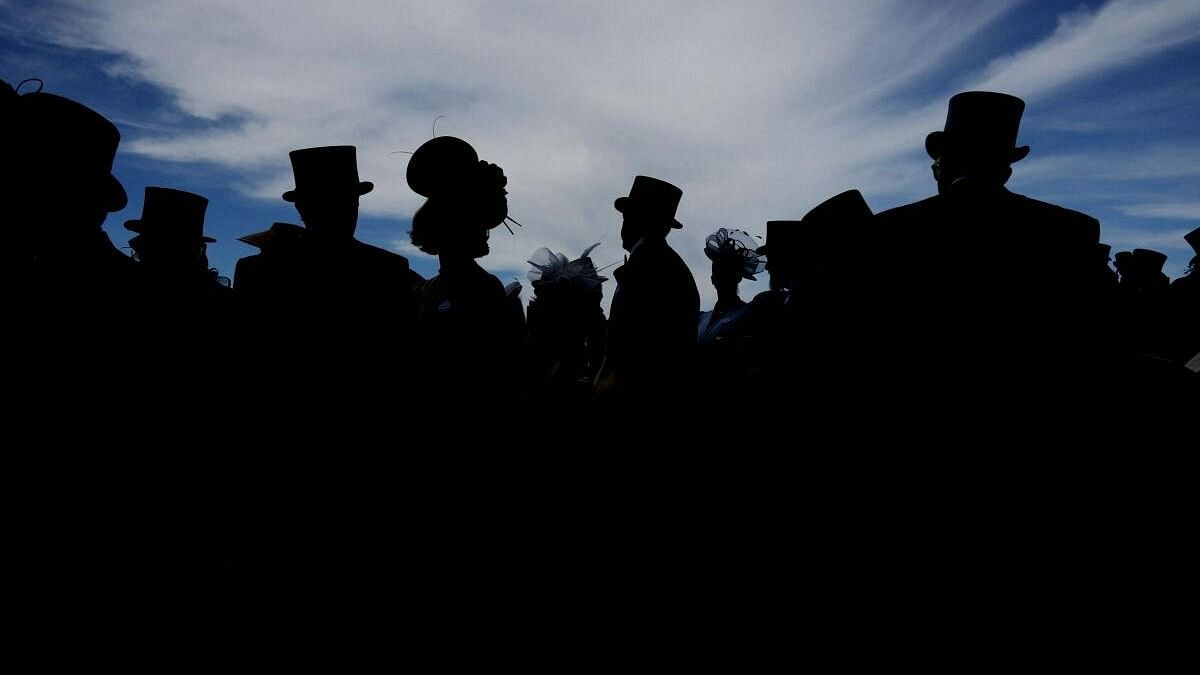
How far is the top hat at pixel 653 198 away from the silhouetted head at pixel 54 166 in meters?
3.29

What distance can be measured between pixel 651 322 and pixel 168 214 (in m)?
4.58

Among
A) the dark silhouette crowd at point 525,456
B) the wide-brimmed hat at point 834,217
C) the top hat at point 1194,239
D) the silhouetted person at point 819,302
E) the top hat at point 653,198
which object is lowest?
the dark silhouette crowd at point 525,456

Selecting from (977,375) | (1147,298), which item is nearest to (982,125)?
(977,375)

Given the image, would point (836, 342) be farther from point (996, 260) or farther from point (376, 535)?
point (376, 535)

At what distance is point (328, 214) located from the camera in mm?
3768

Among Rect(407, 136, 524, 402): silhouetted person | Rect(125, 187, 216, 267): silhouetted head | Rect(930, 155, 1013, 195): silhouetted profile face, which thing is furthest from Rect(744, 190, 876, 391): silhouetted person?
Rect(125, 187, 216, 267): silhouetted head

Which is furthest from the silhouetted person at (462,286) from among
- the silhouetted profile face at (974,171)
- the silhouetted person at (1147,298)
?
the silhouetted person at (1147,298)

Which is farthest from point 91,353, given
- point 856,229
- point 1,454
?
point 856,229

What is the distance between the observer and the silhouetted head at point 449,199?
12.3ft

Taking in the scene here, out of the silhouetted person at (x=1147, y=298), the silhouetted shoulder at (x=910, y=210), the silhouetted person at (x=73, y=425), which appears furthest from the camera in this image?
the silhouetted person at (x=1147, y=298)

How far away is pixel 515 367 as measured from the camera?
11.8ft

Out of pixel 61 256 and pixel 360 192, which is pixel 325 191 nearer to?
pixel 360 192

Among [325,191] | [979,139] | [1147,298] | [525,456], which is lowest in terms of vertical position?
[525,456]

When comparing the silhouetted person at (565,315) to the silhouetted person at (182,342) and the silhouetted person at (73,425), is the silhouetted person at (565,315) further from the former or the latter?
the silhouetted person at (73,425)
